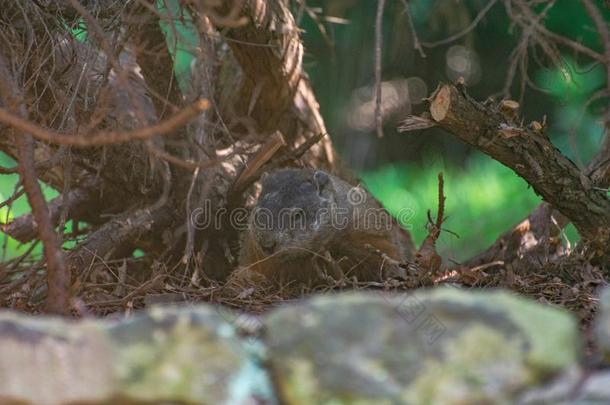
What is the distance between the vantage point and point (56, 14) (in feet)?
12.0

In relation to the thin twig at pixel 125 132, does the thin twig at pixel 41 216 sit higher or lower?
lower

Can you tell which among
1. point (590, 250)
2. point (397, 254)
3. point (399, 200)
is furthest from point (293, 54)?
point (399, 200)

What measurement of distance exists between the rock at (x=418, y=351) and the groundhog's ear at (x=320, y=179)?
2.16 meters

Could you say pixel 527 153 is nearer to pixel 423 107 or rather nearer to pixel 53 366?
pixel 53 366

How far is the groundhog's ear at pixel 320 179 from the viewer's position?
160 inches

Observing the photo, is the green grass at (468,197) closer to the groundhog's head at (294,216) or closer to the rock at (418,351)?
the groundhog's head at (294,216)

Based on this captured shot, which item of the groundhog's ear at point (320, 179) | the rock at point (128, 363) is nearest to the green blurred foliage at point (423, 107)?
the groundhog's ear at point (320, 179)

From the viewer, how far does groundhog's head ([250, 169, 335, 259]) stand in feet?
13.0

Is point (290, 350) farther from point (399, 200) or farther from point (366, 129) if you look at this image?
point (366, 129)

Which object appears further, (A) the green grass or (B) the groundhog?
(A) the green grass

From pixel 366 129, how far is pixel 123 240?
17.0ft

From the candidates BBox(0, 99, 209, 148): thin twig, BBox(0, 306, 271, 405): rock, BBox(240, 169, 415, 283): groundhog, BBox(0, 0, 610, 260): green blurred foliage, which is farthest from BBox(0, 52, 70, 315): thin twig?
BBox(0, 0, 610, 260): green blurred foliage

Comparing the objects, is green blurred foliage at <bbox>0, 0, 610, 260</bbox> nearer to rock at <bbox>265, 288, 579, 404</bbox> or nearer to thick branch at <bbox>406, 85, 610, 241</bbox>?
thick branch at <bbox>406, 85, 610, 241</bbox>

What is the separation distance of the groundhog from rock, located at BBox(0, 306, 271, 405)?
198 centimetres
